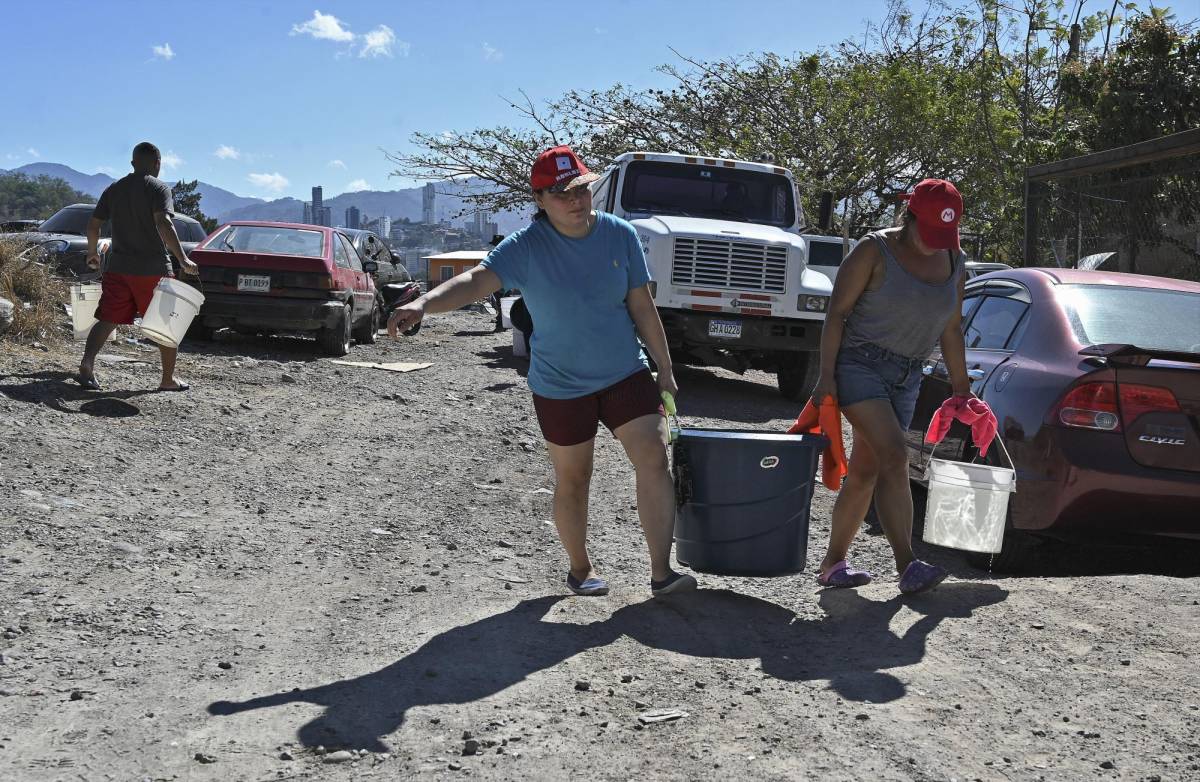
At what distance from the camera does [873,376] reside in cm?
502

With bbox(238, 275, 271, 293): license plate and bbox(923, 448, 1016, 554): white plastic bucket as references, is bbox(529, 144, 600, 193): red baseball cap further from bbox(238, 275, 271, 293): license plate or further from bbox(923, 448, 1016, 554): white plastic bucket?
bbox(238, 275, 271, 293): license plate

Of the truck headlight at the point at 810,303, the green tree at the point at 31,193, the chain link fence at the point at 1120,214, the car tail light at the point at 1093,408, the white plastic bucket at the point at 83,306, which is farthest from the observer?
the green tree at the point at 31,193

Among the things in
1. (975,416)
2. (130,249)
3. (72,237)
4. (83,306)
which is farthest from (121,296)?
(72,237)

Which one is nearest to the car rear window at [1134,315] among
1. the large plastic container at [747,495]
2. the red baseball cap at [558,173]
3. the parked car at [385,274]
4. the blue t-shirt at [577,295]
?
the large plastic container at [747,495]

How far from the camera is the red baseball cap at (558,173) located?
14.9ft

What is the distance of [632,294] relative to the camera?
477 cm

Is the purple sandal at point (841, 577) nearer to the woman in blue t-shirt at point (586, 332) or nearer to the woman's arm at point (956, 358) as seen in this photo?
the woman in blue t-shirt at point (586, 332)

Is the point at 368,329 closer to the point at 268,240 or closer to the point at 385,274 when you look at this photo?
the point at 268,240

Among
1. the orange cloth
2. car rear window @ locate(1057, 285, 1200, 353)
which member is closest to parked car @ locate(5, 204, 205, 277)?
the orange cloth

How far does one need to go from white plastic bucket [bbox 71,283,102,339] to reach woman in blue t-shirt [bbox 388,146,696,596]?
23.6 ft

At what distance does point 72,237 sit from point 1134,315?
16144mm

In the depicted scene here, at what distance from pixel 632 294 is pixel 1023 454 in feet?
6.65

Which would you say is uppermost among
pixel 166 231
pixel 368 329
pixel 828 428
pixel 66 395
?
pixel 166 231

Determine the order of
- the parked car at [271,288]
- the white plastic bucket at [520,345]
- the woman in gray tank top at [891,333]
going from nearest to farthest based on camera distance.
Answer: the woman in gray tank top at [891,333] → the parked car at [271,288] → the white plastic bucket at [520,345]
